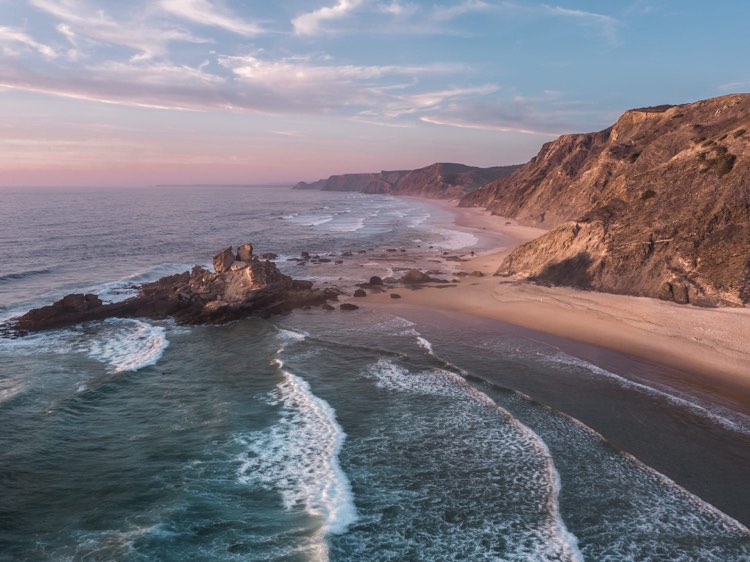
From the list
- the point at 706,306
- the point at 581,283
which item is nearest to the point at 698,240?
the point at 706,306

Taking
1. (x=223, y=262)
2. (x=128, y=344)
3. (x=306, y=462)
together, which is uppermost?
(x=223, y=262)

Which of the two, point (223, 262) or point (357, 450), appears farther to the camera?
point (223, 262)

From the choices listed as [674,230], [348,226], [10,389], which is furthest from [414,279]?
[348,226]

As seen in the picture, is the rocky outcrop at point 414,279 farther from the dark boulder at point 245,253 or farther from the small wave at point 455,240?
the small wave at point 455,240

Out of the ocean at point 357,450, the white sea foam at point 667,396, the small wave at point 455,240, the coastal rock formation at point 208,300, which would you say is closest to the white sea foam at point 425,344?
the ocean at point 357,450

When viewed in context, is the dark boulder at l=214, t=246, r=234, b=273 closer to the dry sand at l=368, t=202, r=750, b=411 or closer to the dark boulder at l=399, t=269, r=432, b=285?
the dry sand at l=368, t=202, r=750, b=411

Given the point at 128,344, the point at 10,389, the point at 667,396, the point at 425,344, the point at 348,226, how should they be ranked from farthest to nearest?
the point at 348,226, the point at 128,344, the point at 425,344, the point at 10,389, the point at 667,396

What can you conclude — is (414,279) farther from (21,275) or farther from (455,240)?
(21,275)
